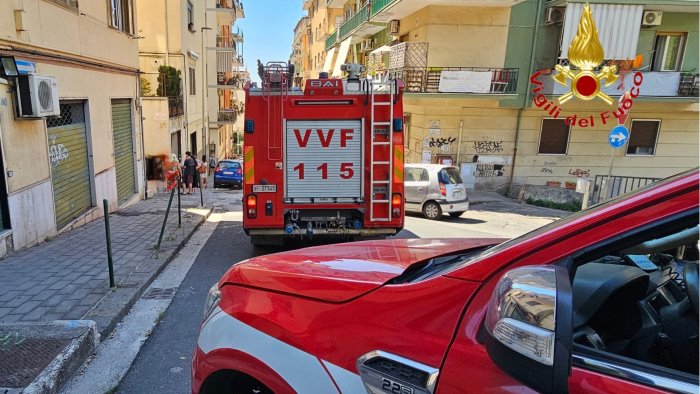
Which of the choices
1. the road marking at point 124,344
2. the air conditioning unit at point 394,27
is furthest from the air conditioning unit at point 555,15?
the road marking at point 124,344

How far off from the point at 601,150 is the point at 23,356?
1938cm

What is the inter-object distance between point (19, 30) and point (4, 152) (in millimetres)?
1863

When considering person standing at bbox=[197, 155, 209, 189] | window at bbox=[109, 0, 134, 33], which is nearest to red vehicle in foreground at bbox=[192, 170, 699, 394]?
window at bbox=[109, 0, 134, 33]

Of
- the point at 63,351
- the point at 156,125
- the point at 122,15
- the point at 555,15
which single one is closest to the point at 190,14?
the point at 156,125

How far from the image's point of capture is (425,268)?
1.94 m

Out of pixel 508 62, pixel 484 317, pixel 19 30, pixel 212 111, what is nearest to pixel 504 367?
pixel 484 317

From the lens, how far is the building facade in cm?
1508

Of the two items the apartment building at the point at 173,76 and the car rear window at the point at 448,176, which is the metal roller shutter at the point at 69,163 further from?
the car rear window at the point at 448,176

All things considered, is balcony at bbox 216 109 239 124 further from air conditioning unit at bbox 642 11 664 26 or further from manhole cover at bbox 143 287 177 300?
manhole cover at bbox 143 287 177 300

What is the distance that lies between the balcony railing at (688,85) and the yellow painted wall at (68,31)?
18.5m

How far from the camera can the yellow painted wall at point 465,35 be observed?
15.9 metres

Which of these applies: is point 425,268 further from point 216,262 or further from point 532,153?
point 532,153

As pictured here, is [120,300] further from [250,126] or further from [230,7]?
[230,7]

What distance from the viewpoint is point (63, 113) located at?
320 inches
